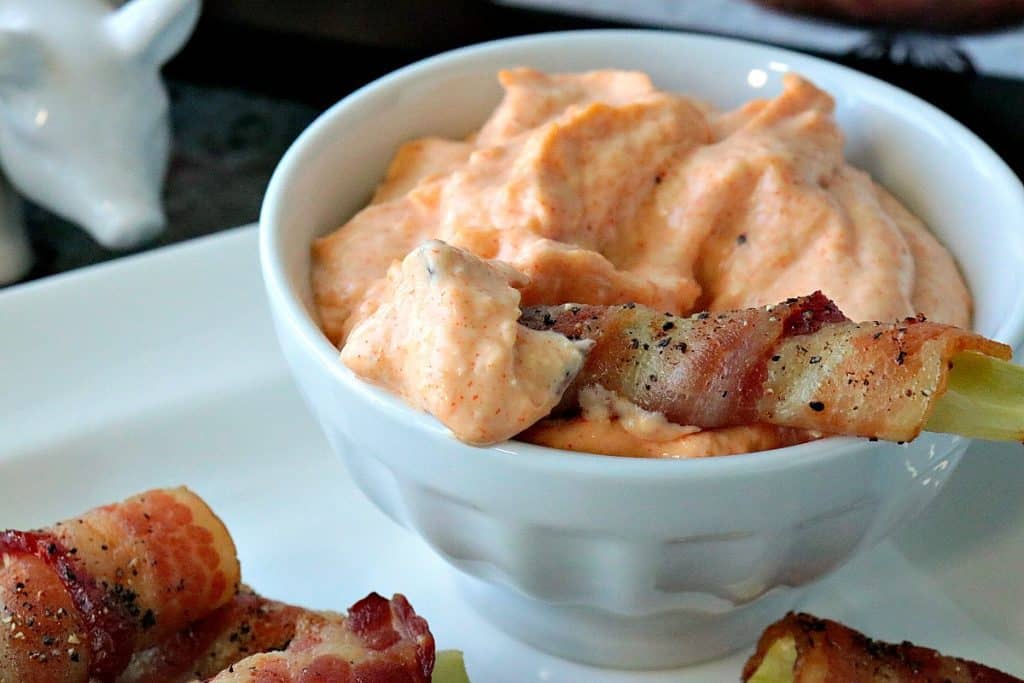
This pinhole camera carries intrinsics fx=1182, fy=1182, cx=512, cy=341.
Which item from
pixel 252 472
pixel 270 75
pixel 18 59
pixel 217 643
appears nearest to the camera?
pixel 217 643

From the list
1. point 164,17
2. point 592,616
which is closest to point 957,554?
point 592,616

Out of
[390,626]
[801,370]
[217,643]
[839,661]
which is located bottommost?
[217,643]

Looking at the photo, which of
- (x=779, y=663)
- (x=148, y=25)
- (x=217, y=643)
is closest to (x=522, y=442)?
(x=779, y=663)

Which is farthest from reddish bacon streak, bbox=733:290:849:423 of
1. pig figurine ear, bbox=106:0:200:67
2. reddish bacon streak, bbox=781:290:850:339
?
pig figurine ear, bbox=106:0:200:67

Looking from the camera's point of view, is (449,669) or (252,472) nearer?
(449,669)

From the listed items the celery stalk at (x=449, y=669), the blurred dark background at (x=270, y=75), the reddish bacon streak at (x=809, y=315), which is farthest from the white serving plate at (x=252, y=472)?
the blurred dark background at (x=270, y=75)

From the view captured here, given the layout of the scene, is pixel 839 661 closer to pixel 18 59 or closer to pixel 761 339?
pixel 761 339

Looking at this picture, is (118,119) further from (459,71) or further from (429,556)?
(429,556)

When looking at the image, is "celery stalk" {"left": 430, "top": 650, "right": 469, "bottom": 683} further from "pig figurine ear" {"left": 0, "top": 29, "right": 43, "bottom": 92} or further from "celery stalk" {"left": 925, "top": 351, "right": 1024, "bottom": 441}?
"pig figurine ear" {"left": 0, "top": 29, "right": 43, "bottom": 92}
